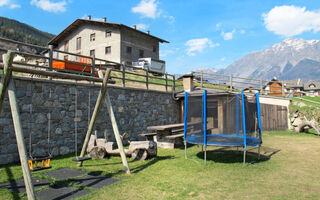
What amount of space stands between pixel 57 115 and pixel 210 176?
5.18 m

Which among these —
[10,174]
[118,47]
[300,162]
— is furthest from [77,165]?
[118,47]

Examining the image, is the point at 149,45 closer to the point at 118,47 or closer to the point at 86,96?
the point at 118,47

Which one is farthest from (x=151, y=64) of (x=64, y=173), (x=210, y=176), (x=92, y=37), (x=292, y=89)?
(x=210, y=176)

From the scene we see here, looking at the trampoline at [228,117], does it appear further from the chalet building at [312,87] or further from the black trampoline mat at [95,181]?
the chalet building at [312,87]

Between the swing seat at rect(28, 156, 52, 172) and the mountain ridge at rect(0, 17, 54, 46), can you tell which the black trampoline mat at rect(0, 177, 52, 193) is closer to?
the swing seat at rect(28, 156, 52, 172)

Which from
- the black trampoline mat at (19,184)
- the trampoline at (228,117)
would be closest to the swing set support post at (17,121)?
the black trampoline mat at (19,184)

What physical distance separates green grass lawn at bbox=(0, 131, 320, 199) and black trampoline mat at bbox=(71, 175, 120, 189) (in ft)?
0.71

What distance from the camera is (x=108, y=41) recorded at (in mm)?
29797

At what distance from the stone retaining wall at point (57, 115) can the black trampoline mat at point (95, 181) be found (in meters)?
1.98

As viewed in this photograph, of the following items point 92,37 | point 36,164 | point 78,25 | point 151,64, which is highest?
point 78,25

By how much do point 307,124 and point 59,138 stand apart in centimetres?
1354

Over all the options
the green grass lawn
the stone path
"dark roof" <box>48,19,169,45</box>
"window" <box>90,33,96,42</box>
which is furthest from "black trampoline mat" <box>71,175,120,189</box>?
"window" <box>90,33,96,42</box>

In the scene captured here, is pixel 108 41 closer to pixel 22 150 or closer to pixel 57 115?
pixel 57 115

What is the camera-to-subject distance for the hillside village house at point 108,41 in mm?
29156
